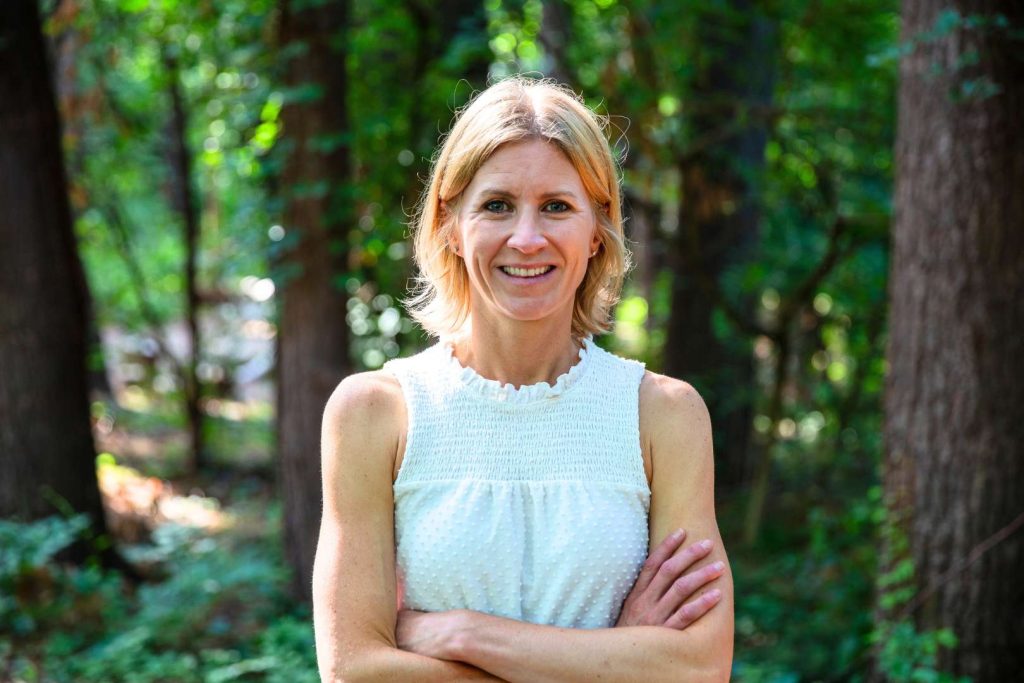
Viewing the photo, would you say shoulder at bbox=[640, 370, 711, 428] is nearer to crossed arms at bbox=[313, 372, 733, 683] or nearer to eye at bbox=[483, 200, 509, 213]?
crossed arms at bbox=[313, 372, 733, 683]

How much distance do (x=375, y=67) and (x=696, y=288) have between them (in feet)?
8.89

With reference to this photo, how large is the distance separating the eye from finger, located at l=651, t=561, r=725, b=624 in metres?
0.82

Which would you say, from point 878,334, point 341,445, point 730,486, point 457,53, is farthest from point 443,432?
point 730,486

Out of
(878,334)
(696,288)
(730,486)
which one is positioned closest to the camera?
(878,334)

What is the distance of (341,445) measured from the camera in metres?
2.14

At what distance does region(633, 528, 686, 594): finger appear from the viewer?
2139 millimetres

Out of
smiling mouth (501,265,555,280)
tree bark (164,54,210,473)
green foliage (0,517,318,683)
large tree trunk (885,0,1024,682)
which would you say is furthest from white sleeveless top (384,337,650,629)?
tree bark (164,54,210,473)

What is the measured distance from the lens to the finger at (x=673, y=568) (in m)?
2.10

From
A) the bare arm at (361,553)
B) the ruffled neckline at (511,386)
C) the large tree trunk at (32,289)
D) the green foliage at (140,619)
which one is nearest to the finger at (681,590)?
the bare arm at (361,553)

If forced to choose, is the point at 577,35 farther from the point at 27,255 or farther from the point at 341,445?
the point at 341,445

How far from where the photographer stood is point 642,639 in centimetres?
206

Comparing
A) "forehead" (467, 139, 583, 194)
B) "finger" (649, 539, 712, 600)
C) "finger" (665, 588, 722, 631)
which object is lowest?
"finger" (665, 588, 722, 631)

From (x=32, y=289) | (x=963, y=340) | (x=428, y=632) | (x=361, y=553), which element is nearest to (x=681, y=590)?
(x=428, y=632)

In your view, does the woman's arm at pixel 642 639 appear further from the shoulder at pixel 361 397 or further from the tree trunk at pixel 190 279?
the tree trunk at pixel 190 279
